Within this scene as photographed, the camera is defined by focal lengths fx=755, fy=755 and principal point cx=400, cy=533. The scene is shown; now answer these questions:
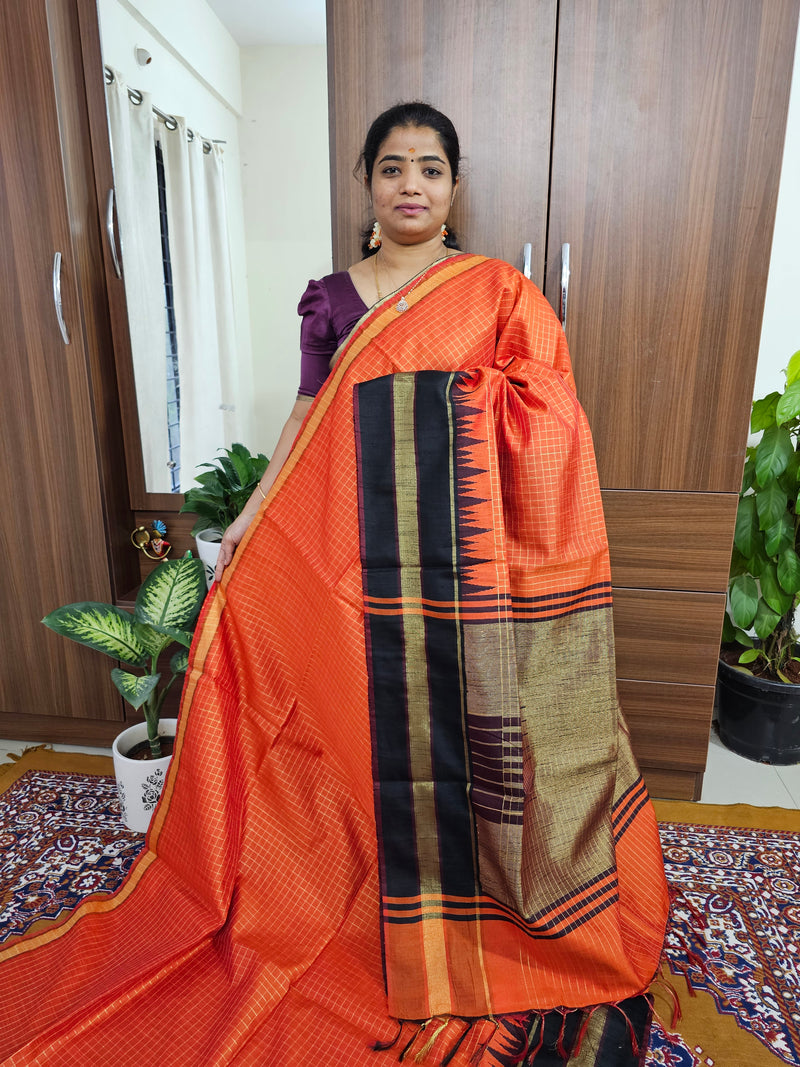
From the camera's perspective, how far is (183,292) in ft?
6.37

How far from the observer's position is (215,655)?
132 centimetres

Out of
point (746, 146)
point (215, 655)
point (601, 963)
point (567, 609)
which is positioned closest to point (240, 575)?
point (215, 655)

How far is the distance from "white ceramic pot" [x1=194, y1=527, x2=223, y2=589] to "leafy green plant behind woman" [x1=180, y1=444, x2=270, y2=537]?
0.10ft

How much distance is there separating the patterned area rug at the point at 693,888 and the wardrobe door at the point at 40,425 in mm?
239

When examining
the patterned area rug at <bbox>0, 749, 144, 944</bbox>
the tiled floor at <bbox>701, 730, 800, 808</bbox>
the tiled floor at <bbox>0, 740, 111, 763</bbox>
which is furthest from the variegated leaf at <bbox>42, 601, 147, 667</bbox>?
the tiled floor at <bbox>701, 730, 800, 808</bbox>

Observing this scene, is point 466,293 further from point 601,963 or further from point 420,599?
point 601,963

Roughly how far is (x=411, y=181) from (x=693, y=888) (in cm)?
152

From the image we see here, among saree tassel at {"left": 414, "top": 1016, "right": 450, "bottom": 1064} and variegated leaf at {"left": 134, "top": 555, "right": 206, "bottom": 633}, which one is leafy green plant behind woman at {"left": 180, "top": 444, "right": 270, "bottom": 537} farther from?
saree tassel at {"left": 414, "top": 1016, "right": 450, "bottom": 1064}

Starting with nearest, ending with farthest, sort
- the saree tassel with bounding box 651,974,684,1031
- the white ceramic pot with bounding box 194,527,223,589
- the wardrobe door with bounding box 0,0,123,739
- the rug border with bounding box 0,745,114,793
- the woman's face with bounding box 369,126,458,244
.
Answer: the saree tassel with bounding box 651,974,684,1031 → the woman's face with bounding box 369,126,458,244 → the wardrobe door with bounding box 0,0,123,739 → the white ceramic pot with bounding box 194,527,223,589 → the rug border with bounding box 0,745,114,793

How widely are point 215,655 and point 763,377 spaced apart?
1.79 metres

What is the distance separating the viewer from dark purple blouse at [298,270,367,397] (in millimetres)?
1473

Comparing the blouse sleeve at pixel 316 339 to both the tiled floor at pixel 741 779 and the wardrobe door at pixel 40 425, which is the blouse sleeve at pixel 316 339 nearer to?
the wardrobe door at pixel 40 425

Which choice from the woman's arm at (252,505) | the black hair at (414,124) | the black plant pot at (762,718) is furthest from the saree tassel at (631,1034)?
the black hair at (414,124)

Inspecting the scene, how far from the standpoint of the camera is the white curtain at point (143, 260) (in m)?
1.85
